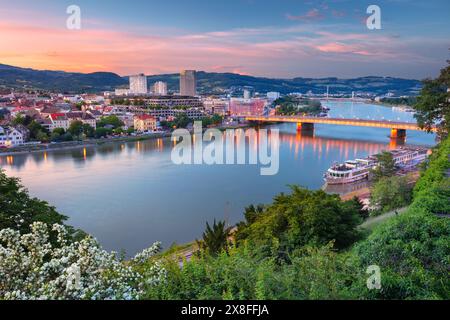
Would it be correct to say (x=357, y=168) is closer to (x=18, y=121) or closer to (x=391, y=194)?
(x=391, y=194)

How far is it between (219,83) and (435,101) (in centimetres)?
4692

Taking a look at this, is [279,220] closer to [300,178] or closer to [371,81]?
[300,178]

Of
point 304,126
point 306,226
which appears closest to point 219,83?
point 304,126

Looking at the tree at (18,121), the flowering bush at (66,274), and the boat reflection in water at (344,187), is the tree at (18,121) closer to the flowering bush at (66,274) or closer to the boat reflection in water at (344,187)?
the boat reflection in water at (344,187)

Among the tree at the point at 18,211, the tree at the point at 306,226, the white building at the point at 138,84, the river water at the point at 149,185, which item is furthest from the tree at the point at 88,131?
the white building at the point at 138,84

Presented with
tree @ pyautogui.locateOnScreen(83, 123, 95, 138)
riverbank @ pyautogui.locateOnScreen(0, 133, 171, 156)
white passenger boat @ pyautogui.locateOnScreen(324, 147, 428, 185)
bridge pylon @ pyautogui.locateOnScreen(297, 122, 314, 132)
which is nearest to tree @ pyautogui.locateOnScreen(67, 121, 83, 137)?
tree @ pyautogui.locateOnScreen(83, 123, 95, 138)

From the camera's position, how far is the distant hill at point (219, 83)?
35575 millimetres

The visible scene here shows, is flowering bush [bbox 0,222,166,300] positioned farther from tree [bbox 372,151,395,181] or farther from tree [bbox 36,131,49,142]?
tree [bbox 36,131,49,142]

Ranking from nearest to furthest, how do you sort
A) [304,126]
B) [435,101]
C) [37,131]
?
[435,101]
[37,131]
[304,126]

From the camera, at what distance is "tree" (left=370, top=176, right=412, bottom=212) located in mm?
4356

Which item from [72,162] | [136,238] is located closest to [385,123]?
[72,162]

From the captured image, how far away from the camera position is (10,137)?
1166 cm

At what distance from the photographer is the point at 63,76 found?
1578 inches

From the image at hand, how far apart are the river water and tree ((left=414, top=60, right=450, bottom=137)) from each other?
7.80 feet
